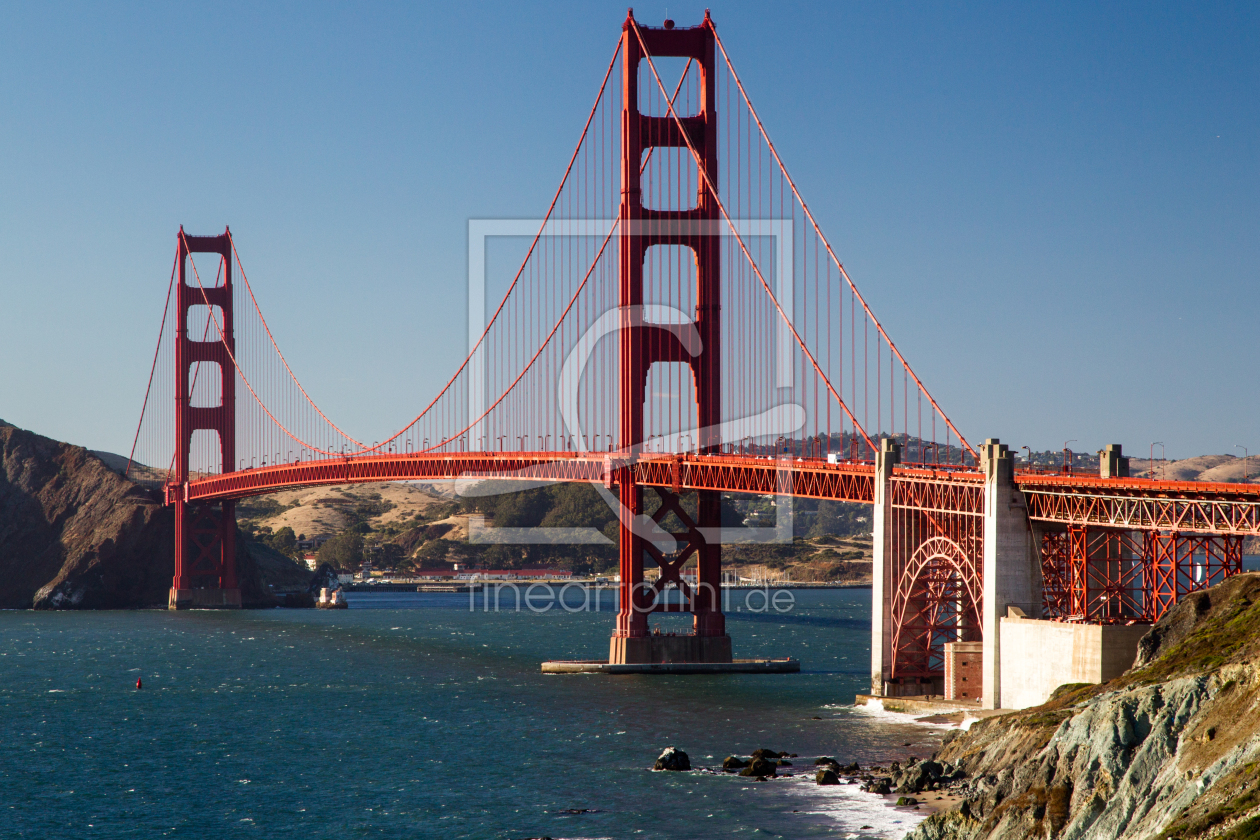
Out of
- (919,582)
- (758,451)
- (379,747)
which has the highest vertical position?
(758,451)

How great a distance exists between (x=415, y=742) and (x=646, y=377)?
924 inches

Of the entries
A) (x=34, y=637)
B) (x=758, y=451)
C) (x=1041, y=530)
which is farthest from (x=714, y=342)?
(x=34, y=637)

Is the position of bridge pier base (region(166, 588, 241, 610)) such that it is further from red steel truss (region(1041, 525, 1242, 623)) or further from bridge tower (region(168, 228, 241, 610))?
red steel truss (region(1041, 525, 1242, 623))

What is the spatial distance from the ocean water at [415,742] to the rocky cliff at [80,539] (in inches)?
1475

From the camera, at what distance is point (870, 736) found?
46062 mm

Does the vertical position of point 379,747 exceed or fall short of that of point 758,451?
it falls short

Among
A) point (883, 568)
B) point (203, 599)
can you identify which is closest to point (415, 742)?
point (883, 568)

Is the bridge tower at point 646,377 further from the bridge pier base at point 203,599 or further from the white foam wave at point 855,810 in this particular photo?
the bridge pier base at point 203,599

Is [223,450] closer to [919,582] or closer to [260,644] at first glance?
[260,644]

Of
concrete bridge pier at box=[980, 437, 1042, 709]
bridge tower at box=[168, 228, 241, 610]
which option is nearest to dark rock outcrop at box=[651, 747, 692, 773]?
concrete bridge pier at box=[980, 437, 1042, 709]

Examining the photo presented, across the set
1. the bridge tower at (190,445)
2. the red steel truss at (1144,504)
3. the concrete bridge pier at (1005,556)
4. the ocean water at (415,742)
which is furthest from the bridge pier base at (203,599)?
the red steel truss at (1144,504)

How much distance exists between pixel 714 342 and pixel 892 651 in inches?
776

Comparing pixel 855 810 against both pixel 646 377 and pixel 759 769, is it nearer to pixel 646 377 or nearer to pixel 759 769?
pixel 759 769

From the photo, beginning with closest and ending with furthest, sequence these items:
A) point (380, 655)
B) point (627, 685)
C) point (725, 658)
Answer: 1. point (627, 685)
2. point (725, 658)
3. point (380, 655)
